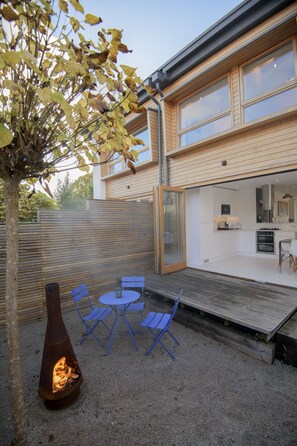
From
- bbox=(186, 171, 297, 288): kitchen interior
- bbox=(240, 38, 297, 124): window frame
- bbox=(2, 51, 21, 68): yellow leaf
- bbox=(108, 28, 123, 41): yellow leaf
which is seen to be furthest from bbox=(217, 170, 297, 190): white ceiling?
bbox=(2, 51, 21, 68): yellow leaf

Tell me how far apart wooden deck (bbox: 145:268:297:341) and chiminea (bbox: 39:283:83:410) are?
2.29 meters

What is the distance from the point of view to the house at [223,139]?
4.39 meters

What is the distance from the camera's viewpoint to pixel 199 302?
13.0ft

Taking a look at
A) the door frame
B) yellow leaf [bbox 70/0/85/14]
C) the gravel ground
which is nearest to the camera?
yellow leaf [bbox 70/0/85/14]

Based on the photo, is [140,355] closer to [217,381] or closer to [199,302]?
[217,381]

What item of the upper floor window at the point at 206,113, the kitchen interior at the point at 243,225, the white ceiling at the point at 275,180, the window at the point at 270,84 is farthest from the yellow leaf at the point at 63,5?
the kitchen interior at the point at 243,225

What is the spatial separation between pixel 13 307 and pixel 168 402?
74.2 inches

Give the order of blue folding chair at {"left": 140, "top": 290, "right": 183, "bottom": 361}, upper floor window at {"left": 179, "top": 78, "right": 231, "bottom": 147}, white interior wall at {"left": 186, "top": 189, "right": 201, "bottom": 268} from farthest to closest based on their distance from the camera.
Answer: white interior wall at {"left": 186, "top": 189, "right": 201, "bottom": 268}
upper floor window at {"left": 179, "top": 78, "right": 231, "bottom": 147}
blue folding chair at {"left": 140, "top": 290, "right": 183, "bottom": 361}

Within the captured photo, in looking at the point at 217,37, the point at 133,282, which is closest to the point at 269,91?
the point at 217,37

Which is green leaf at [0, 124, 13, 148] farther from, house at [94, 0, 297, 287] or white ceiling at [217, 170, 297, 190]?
white ceiling at [217, 170, 297, 190]

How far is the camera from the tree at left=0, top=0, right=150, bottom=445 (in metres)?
1.39

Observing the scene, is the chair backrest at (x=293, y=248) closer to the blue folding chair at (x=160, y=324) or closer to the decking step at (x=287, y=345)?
the decking step at (x=287, y=345)

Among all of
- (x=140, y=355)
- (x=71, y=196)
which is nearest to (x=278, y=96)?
(x=140, y=355)

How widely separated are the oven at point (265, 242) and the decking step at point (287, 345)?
20.8ft
